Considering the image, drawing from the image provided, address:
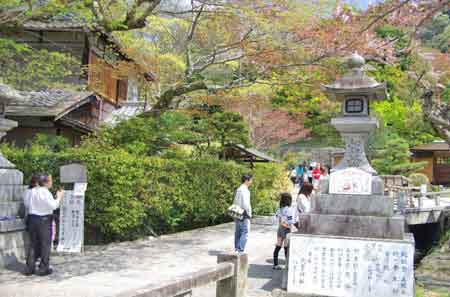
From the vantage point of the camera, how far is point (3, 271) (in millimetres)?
8617

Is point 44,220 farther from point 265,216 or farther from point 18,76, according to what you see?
point 265,216

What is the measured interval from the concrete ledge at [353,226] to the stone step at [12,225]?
5.60 metres

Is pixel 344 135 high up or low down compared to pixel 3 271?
up

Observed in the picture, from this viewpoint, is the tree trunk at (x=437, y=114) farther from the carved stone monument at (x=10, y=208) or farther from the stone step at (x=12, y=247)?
the stone step at (x=12, y=247)

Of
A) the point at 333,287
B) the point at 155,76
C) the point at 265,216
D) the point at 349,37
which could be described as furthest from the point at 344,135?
the point at 265,216

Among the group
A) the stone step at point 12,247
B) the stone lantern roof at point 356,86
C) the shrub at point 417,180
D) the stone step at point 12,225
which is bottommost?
the stone step at point 12,247

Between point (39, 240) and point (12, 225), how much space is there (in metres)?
1.00

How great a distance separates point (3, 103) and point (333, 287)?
7.51 m

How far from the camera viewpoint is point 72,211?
10445mm

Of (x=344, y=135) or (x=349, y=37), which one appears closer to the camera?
(x=344, y=135)

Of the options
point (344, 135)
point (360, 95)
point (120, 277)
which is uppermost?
point (360, 95)

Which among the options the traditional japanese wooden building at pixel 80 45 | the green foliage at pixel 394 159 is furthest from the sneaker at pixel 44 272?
the green foliage at pixel 394 159

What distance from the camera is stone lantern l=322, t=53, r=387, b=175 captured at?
343 inches

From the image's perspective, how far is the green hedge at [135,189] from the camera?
37.2 ft
